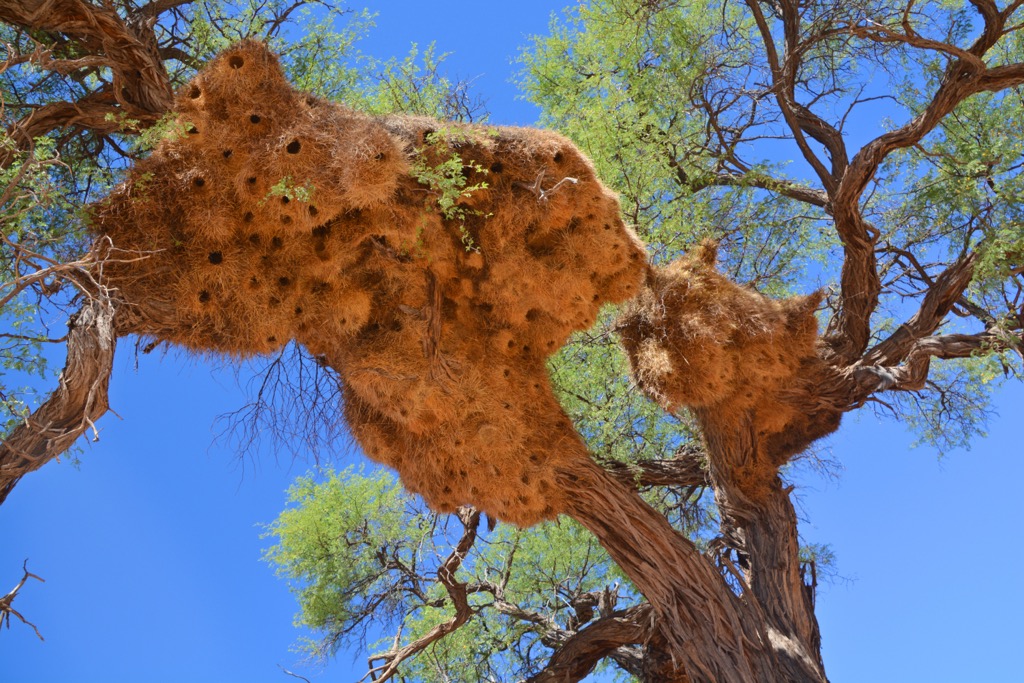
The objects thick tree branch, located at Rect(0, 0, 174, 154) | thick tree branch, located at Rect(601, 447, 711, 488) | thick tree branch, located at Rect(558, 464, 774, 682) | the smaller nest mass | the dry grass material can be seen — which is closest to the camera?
the smaller nest mass

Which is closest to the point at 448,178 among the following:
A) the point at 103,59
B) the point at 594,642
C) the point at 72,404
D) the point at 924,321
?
the point at 103,59

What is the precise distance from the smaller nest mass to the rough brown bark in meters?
0.40

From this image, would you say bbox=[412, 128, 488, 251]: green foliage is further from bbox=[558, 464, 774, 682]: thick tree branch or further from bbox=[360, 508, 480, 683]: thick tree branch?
bbox=[360, 508, 480, 683]: thick tree branch

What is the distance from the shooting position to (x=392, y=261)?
20.5 feet

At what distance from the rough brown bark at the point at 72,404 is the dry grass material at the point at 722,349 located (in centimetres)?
422

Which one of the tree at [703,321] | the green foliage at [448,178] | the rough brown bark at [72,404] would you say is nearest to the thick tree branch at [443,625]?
the tree at [703,321]

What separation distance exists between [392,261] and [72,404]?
7.21 feet

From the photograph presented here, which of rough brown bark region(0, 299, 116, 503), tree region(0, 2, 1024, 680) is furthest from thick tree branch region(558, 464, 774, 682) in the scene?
rough brown bark region(0, 299, 116, 503)

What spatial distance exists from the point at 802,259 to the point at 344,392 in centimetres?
493

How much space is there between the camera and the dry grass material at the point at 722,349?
7.59 meters

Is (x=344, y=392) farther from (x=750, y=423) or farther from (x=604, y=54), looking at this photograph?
(x=604, y=54)

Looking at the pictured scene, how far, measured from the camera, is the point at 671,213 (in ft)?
28.3

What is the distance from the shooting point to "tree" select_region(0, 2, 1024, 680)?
7168mm

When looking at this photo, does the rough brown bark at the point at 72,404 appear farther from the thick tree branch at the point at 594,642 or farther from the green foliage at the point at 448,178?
the thick tree branch at the point at 594,642
